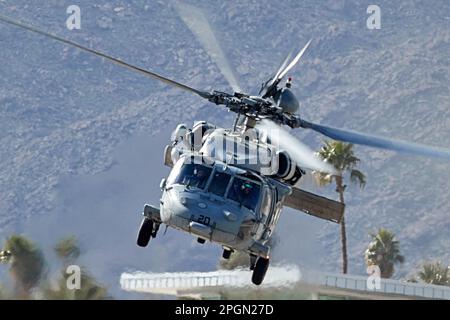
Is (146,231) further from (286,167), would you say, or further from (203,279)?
(203,279)

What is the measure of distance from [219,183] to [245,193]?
699mm

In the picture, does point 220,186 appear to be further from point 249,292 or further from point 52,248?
point 52,248

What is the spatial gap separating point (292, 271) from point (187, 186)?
39.6 feet

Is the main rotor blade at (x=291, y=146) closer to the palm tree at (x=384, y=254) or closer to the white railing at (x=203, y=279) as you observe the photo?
the white railing at (x=203, y=279)

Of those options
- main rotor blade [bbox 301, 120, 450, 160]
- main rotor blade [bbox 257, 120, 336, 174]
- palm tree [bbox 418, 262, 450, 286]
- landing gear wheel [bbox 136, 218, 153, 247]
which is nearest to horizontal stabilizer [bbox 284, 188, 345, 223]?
main rotor blade [bbox 257, 120, 336, 174]

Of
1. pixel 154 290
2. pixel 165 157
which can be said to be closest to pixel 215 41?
pixel 165 157

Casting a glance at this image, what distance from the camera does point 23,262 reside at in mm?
58562

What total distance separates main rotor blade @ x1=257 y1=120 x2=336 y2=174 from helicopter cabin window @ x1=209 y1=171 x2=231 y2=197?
2.46 m

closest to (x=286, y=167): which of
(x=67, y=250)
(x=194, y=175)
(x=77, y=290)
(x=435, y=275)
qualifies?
(x=194, y=175)

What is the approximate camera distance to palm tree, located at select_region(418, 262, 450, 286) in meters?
87.6

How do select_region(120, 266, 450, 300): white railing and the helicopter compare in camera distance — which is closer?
the helicopter

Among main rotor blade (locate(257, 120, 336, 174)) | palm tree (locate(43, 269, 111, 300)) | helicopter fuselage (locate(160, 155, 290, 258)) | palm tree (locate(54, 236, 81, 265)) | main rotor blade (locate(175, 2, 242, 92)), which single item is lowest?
helicopter fuselage (locate(160, 155, 290, 258))

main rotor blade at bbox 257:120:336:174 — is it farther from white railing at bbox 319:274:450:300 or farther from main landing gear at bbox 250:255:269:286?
white railing at bbox 319:274:450:300

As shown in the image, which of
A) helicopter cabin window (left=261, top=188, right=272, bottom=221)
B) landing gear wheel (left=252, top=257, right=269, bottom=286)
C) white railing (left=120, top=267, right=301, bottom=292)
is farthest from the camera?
white railing (left=120, top=267, right=301, bottom=292)
